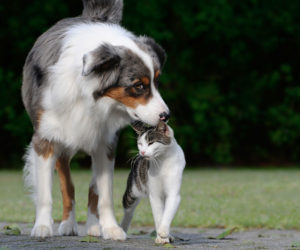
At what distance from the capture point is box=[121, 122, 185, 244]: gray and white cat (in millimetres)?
5496

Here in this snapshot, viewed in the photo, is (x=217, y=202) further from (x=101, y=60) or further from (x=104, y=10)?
(x=101, y=60)

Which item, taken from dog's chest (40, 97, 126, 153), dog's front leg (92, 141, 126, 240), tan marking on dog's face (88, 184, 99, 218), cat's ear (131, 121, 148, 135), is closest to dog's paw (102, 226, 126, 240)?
dog's front leg (92, 141, 126, 240)

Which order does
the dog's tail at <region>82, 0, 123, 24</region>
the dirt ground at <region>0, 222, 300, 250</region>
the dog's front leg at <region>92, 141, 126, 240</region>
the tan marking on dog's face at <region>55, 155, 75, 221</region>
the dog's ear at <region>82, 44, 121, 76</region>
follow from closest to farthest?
the dirt ground at <region>0, 222, 300, 250</region>, the dog's ear at <region>82, 44, 121, 76</region>, the dog's front leg at <region>92, 141, 126, 240</region>, the tan marking on dog's face at <region>55, 155, 75, 221</region>, the dog's tail at <region>82, 0, 123, 24</region>

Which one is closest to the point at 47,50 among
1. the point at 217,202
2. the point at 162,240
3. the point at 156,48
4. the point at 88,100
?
the point at 88,100

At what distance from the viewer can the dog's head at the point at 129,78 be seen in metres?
5.29

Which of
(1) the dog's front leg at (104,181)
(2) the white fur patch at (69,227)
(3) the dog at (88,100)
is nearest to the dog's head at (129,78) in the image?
(3) the dog at (88,100)

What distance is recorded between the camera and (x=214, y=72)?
20.2 m

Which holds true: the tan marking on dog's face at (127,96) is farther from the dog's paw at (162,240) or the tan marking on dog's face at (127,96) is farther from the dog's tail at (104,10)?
the dog's tail at (104,10)

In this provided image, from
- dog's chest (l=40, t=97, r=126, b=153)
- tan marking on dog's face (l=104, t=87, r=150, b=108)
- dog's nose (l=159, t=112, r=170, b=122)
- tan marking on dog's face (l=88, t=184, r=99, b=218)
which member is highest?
tan marking on dog's face (l=104, t=87, r=150, b=108)

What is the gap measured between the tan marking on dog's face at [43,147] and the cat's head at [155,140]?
0.88 meters

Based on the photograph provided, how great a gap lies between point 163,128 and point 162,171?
1.34 ft

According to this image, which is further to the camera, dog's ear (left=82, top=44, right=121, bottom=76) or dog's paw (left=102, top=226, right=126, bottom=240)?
dog's paw (left=102, top=226, right=126, bottom=240)

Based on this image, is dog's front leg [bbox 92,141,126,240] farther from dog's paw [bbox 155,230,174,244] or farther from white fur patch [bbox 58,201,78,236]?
dog's paw [bbox 155,230,174,244]

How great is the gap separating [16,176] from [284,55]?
10.1 m
